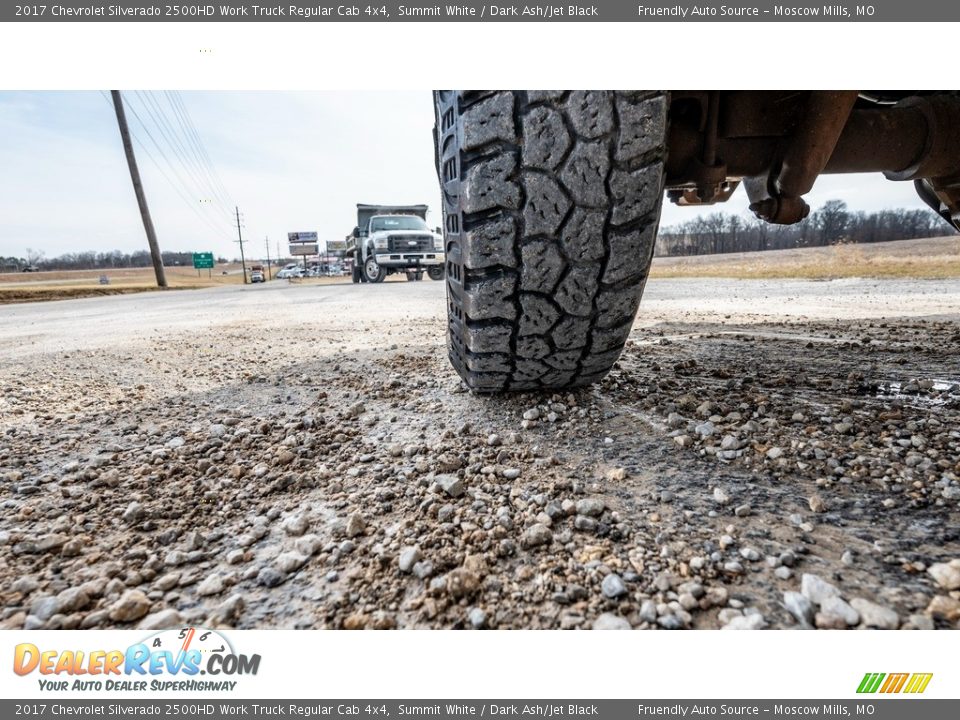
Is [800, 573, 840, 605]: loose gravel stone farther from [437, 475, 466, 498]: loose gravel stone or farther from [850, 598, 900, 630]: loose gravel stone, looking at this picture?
[437, 475, 466, 498]: loose gravel stone

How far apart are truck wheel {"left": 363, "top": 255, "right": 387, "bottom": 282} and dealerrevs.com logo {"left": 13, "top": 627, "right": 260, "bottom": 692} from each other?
11185mm

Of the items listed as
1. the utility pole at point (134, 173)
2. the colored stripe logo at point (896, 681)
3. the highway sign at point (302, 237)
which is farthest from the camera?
the highway sign at point (302, 237)

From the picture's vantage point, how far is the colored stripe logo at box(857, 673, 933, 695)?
0.55 meters

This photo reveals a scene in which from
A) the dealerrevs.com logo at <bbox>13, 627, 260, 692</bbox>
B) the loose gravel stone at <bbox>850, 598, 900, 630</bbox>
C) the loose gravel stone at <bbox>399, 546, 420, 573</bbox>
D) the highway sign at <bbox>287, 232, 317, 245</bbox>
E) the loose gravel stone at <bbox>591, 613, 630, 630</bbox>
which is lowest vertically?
the dealerrevs.com logo at <bbox>13, 627, 260, 692</bbox>

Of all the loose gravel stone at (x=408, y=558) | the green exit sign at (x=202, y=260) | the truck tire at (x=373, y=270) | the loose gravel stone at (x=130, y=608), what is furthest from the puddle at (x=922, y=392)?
the green exit sign at (x=202, y=260)

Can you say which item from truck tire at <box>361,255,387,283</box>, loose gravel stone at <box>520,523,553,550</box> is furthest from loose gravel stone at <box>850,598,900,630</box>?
truck tire at <box>361,255,387,283</box>

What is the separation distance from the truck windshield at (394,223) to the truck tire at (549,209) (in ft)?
35.7

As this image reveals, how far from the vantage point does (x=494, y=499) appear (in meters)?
0.90

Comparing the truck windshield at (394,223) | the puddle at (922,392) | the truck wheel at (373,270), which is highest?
the truck windshield at (394,223)

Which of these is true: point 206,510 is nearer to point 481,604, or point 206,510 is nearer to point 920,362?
point 481,604

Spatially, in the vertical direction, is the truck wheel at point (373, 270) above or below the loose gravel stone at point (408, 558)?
above

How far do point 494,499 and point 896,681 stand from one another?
59 centimetres

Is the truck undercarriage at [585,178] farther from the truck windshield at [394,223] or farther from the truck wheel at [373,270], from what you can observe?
the truck windshield at [394,223]

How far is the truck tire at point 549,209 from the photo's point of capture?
95 cm
